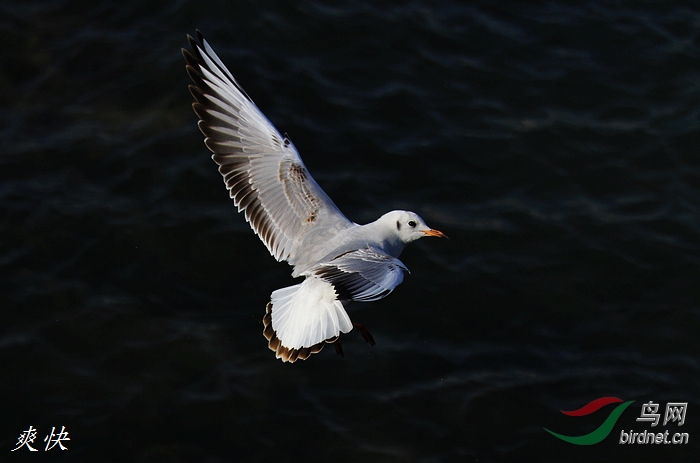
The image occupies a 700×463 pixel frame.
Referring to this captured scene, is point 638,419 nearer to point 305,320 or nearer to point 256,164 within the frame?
point 305,320

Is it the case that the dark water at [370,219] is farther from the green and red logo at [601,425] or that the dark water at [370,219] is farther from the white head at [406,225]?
the white head at [406,225]

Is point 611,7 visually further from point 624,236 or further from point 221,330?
point 221,330

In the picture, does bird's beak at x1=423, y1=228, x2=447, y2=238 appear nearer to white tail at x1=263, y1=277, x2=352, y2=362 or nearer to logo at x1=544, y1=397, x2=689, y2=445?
white tail at x1=263, y1=277, x2=352, y2=362

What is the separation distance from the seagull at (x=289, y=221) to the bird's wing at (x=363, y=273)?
1 cm

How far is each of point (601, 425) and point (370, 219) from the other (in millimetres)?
2592

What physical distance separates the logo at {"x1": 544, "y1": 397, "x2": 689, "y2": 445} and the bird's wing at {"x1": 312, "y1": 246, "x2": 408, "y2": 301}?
1922 millimetres

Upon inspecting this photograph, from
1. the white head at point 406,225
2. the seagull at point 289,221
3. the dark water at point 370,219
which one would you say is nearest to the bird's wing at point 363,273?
the seagull at point 289,221

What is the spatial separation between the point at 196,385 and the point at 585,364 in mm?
2977

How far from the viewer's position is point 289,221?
6.82 metres

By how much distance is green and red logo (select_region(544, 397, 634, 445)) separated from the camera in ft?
21.1

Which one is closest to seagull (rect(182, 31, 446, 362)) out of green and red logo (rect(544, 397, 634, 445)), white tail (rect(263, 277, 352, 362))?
white tail (rect(263, 277, 352, 362))

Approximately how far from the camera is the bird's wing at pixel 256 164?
6785mm

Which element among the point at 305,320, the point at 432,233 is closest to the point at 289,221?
the point at 432,233

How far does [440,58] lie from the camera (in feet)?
30.0
